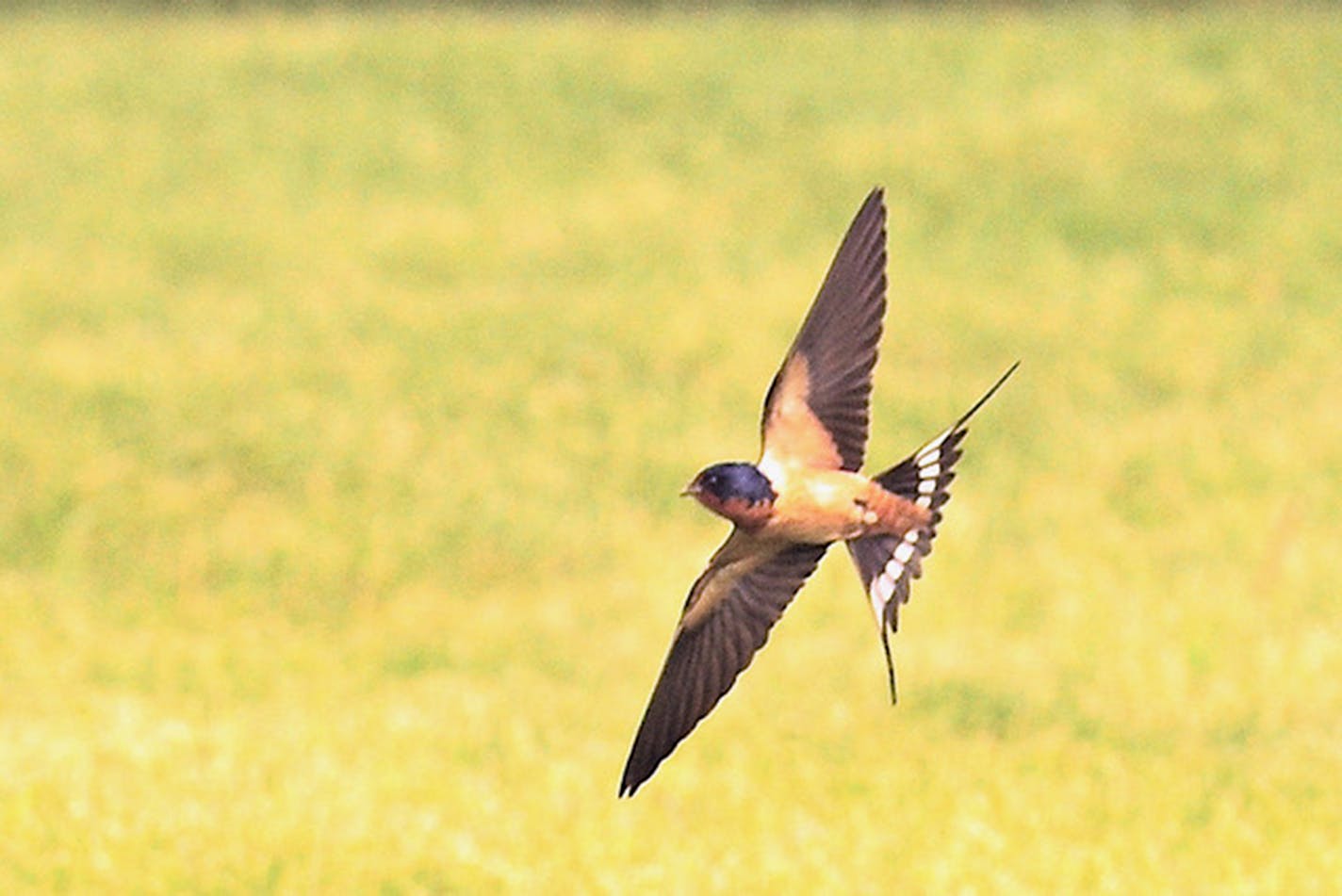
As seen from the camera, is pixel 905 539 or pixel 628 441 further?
pixel 628 441

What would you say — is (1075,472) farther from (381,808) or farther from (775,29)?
(775,29)

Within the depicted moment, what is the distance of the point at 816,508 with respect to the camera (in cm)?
642

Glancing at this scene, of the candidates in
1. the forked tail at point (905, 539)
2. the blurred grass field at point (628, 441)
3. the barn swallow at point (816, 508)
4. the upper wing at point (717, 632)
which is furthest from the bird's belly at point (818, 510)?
the blurred grass field at point (628, 441)

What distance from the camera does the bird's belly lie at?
6.39m

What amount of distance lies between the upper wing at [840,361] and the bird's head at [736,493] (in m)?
0.57

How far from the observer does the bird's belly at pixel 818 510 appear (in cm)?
639

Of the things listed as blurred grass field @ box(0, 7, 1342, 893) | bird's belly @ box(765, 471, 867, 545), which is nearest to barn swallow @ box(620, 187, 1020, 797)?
bird's belly @ box(765, 471, 867, 545)

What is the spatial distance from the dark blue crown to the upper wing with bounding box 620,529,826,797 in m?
0.50

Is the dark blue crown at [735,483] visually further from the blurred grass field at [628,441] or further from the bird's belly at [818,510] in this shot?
the blurred grass field at [628,441]

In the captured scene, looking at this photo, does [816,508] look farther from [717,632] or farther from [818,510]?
[717,632]

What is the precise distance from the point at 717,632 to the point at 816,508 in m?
0.81

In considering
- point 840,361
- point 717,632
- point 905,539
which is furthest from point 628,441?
point 905,539

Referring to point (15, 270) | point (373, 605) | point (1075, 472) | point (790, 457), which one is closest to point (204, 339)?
point (15, 270)

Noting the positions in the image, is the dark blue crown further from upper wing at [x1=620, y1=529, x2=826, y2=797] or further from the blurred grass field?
the blurred grass field
